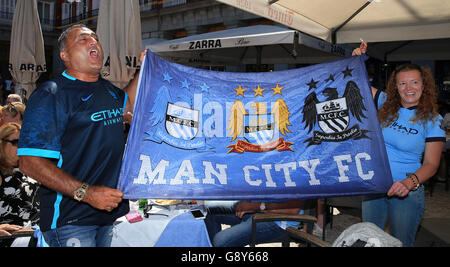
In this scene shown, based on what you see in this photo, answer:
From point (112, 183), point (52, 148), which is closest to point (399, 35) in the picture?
point (112, 183)

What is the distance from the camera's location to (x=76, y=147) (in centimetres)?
199

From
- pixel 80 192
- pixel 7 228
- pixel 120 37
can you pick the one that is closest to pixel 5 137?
pixel 7 228

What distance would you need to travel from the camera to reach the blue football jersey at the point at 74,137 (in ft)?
6.07

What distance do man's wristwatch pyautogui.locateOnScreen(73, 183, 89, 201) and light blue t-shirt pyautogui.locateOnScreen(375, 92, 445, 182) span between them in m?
2.29

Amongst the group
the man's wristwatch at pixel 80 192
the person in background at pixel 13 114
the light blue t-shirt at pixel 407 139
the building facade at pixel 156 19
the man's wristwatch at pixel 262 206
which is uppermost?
the building facade at pixel 156 19

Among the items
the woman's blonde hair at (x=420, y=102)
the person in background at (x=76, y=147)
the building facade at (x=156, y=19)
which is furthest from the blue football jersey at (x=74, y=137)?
the building facade at (x=156, y=19)

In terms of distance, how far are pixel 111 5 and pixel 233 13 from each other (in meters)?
12.3

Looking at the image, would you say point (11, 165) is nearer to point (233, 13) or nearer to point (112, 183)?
A: point (112, 183)

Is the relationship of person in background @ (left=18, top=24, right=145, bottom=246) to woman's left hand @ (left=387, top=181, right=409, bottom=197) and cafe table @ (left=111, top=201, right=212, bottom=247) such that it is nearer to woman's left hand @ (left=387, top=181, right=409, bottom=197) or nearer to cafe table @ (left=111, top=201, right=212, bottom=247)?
cafe table @ (left=111, top=201, right=212, bottom=247)

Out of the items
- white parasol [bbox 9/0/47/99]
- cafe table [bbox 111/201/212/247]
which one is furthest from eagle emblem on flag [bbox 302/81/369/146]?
white parasol [bbox 9/0/47/99]

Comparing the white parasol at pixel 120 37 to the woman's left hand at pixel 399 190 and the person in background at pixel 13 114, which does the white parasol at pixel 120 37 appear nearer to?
the person in background at pixel 13 114

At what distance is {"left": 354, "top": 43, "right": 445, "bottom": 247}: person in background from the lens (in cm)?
255

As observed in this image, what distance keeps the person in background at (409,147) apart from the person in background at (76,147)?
82.1 inches

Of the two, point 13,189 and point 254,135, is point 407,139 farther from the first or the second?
point 13,189
